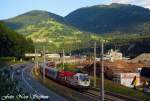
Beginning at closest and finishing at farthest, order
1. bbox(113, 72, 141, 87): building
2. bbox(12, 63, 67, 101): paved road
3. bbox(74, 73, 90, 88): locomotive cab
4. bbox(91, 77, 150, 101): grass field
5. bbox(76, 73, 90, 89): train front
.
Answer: bbox(12, 63, 67, 101): paved road, bbox(91, 77, 150, 101): grass field, bbox(76, 73, 90, 89): train front, bbox(74, 73, 90, 88): locomotive cab, bbox(113, 72, 141, 87): building

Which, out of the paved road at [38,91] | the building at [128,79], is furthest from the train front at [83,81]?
the building at [128,79]

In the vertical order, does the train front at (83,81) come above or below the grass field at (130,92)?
above

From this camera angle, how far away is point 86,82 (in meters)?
78.8

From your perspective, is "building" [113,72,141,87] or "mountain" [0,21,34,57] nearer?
"building" [113,72,141,87]

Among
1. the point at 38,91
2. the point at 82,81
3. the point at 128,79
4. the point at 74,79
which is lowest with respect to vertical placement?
the point at 38,91

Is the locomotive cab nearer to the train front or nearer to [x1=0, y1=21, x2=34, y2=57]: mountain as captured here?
the train front

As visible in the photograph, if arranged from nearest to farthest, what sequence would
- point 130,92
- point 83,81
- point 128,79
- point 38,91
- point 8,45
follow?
point 130,92 < point 38,91 < point 83,81 < point 128,79 < point 8,45

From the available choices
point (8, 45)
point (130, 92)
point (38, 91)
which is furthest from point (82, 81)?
point (8, 45)

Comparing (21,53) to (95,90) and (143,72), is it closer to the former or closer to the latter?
(143,72)

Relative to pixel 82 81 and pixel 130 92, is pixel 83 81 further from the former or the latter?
pixel 130 92

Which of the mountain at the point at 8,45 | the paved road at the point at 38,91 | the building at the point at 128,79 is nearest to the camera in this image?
the paved road at the point at 38,91

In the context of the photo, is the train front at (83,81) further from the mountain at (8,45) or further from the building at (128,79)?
the mountain at (8,45)

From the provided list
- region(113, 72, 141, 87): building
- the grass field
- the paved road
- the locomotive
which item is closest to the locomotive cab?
the locomotive

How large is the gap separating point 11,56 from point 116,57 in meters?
38.5
